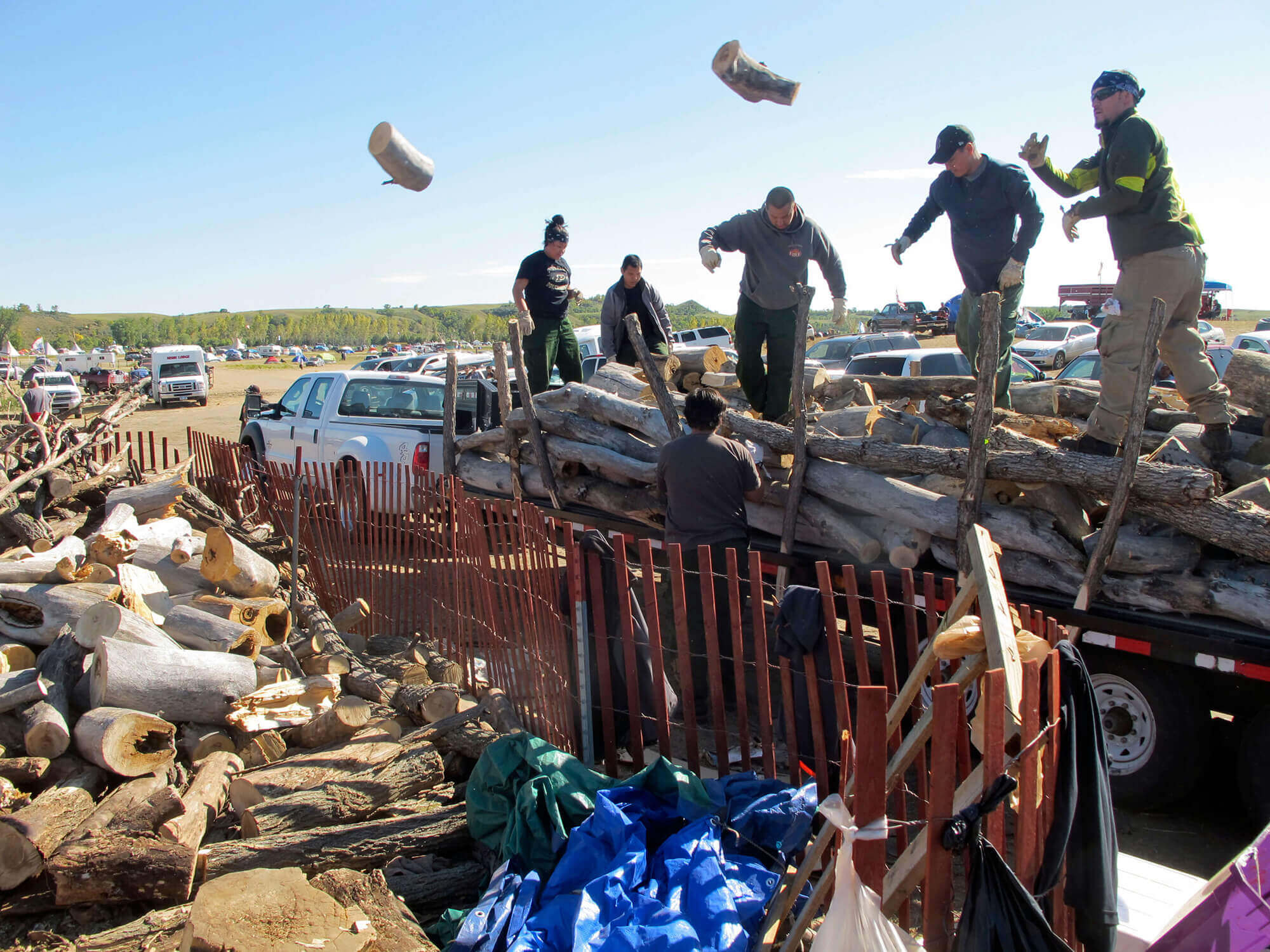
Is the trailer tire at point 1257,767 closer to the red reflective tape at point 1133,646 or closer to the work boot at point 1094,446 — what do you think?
the red reflective tape at point 1133,646

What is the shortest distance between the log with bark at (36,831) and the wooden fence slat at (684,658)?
2.70 m

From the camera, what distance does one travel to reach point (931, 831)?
2146 mm

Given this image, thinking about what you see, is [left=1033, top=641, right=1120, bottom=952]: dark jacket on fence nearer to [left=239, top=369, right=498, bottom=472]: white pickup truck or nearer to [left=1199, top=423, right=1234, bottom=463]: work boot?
[left=1199, top=423, right=1234, bottom=463]: work boot

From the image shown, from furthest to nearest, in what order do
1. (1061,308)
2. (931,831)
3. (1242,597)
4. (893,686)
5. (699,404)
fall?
(1061,308)
(699,404)
(1242,597)
(893,686)
(931,831)

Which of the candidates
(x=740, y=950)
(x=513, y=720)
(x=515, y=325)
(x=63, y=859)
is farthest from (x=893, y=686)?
(x=515, y=325)

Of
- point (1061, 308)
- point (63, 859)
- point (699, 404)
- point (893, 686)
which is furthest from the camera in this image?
point (1061, 308)

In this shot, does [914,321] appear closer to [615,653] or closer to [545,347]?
[545,347]

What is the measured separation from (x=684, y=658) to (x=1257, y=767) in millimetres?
2864

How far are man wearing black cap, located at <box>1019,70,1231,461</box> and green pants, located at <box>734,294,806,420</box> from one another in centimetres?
237

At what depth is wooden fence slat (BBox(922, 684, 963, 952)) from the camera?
209cm

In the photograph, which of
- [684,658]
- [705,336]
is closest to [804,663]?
[684,658]

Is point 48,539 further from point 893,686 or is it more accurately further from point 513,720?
point 893,686

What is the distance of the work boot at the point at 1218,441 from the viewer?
5.13 m

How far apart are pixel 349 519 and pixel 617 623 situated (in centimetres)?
373
